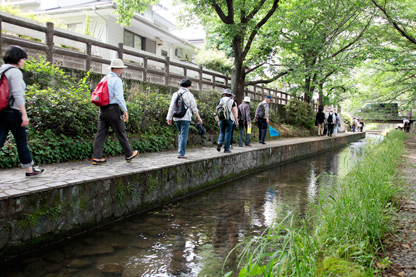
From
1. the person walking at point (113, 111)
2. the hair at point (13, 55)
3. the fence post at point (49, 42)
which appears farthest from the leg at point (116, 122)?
the fence post at point (49, 42)

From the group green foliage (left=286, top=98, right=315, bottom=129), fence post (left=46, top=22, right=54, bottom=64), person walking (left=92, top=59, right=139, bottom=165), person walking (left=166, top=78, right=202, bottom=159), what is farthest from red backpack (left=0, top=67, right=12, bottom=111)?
green foliage (left=286, top=98, right=315, bottom=129)

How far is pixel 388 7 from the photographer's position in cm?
1284

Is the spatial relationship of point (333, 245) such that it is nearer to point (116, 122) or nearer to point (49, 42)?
point (116, 122)

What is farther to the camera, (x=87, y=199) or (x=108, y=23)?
(x=108, y=23)

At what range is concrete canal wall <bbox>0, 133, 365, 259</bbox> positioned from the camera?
3160 mm

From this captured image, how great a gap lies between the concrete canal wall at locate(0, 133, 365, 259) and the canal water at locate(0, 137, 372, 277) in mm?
171

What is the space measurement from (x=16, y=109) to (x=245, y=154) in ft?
19.5

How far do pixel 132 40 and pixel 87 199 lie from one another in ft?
54.7

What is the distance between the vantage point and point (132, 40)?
1875 centimetres

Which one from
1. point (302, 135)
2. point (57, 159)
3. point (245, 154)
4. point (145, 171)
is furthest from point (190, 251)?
point (302, 135)

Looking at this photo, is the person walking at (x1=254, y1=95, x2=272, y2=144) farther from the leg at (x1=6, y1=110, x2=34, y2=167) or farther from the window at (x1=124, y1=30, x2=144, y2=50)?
the window at (x1=124, y1=30, x2=144, y2=50)

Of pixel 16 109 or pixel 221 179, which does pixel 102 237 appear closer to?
pixel 16 109

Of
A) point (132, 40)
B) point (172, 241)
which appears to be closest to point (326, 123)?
point (132, 40)

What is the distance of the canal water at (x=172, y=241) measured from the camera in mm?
3021
